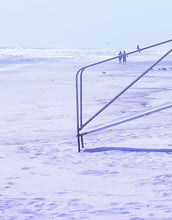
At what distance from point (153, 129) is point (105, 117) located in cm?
197

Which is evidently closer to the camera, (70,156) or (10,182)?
(10,182)

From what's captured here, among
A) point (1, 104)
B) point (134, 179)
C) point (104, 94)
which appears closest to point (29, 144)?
point (134, 179)

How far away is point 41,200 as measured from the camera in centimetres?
378

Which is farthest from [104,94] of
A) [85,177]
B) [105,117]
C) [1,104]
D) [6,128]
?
[85,177]

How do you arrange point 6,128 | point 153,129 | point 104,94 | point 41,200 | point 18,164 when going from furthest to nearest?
point 104,94 → point 6,128 → point 153,129 → point 18,164 → point 41,200

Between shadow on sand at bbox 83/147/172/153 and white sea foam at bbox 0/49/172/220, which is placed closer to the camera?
white sea foam at bbox 0/49/172/220

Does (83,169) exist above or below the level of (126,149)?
below

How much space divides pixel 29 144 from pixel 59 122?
214cm

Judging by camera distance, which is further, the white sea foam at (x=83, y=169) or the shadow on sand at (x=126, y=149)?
the shadow on sand at (x=126, y=149)

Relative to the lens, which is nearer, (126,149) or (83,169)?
(83,169)

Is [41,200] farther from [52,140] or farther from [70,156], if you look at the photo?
[52,140]

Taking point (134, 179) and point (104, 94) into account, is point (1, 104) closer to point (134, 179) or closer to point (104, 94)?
point (104, 94)

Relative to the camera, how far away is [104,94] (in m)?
13.7

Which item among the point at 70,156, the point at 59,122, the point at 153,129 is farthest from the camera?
the point at 59,122
